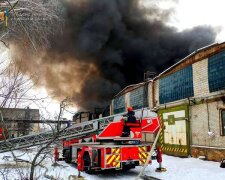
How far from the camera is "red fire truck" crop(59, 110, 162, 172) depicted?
342 inches

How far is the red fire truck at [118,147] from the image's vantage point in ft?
28.5

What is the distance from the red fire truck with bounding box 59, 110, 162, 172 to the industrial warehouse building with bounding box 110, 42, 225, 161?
4.47 metres

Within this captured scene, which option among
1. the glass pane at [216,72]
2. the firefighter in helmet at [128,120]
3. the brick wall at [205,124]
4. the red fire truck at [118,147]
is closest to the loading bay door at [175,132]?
the brick wall at [205,124]

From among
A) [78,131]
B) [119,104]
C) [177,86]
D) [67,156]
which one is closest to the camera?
[78,131]

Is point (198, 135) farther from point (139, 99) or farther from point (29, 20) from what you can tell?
point (29, 20)

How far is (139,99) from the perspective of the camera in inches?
809

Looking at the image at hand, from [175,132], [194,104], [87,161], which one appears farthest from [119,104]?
[87,161]

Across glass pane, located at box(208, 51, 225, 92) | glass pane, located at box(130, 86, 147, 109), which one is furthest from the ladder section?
glass pane, located at box(130, 86, 147, 109)

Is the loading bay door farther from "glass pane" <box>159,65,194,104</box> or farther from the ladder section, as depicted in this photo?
the ladder section

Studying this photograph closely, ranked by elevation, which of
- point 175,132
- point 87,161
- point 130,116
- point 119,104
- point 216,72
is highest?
point 216,72

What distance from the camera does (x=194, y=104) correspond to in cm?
1416

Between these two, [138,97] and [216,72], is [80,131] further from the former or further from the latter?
[138,97]

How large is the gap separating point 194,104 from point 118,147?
22.7ft

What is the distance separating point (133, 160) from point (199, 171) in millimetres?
2657
